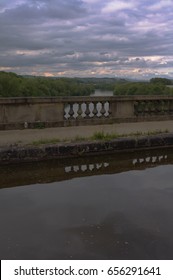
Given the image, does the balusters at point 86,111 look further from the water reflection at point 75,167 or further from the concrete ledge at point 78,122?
the water reflection at point 75,167

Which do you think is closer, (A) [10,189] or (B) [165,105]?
(A) [10,189]

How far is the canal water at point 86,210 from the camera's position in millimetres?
3354

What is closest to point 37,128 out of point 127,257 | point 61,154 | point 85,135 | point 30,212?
point 85,135

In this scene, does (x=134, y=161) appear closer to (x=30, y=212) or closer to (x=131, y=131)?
(x=131, y=131)

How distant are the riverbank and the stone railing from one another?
415 mm

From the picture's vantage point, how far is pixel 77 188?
511 cm

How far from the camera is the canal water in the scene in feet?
11.0

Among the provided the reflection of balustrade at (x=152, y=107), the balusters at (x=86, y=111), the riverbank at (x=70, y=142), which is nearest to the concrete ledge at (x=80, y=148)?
the riverbank at (x=70, y=142)

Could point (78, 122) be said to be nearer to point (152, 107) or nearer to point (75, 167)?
point (152, 107)

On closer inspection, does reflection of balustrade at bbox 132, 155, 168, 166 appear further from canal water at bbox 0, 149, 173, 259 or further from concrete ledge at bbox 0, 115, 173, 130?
concrete ledge at bbox 0, 115, 173, 130

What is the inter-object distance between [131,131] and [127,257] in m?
5.34

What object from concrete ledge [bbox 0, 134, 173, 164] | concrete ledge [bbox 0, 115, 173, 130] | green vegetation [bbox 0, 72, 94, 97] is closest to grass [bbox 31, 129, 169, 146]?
concrete ledge [bbox 0, 134, 173, 164]

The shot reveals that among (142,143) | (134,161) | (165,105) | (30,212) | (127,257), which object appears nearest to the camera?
(127,257)

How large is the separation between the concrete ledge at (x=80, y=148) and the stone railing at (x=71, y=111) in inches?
84.6
